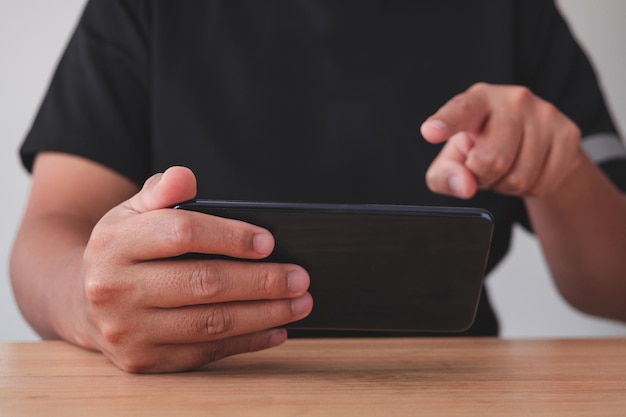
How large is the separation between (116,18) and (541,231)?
672 mm

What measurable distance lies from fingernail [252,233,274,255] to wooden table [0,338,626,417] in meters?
0.09

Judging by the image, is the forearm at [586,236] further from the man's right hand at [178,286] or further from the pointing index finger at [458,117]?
the man's right hand at [178,286]

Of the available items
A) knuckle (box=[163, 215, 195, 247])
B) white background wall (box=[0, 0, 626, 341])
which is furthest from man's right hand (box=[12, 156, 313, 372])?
white background wall (box=[0, 0, 626, 341])

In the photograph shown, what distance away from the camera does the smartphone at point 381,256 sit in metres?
0.49

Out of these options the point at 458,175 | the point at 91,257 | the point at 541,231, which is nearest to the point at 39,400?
the point at 91,257

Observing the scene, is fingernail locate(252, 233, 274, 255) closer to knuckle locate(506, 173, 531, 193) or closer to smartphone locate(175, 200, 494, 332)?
smartphone locate(175, 200, 494, 332)

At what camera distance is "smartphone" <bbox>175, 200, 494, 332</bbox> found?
1.60ft

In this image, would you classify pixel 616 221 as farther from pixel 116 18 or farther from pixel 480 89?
pixel 116 18

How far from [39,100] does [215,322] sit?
49.2 inches

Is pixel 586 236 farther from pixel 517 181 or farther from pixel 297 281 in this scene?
pixel 297 281

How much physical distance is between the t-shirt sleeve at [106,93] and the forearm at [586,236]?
0.56 m

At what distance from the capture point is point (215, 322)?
19.8 inches

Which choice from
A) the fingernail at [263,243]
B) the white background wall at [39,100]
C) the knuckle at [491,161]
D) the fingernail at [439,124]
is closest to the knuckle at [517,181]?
the knuckle at [491,161]

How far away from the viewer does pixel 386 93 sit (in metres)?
1.04
